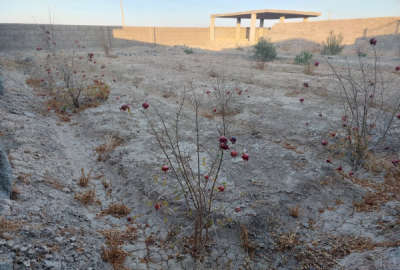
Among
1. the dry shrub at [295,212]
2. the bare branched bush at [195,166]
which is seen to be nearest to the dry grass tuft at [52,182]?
the bare branched bush at [195,166]

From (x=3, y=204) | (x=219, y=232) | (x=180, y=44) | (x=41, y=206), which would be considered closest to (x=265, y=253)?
(x=219, y=232)

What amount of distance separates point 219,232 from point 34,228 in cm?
129

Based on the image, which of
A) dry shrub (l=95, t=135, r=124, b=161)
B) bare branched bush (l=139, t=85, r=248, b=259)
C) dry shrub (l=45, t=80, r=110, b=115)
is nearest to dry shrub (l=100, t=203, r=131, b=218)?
bare branched bush (l=139, t=85, r=248, b=259)

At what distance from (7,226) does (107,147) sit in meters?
1.73

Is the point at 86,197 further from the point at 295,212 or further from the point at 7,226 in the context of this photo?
the point at 295,212

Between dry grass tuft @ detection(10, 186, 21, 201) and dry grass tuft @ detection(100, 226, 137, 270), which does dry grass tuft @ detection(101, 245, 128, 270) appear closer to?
dry grass tuft @ detection(100, 226, 137, 270)

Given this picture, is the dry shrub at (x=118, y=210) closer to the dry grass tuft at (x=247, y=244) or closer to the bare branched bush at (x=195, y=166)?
the bare branched bush at (x=195, y=166)

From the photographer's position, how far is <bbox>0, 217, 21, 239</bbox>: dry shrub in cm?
143

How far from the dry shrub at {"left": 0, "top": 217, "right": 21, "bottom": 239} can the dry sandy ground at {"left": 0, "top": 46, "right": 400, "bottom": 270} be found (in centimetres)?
2

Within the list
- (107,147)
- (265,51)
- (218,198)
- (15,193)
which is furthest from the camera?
(265,51)

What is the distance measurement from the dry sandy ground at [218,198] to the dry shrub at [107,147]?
0.09 metres

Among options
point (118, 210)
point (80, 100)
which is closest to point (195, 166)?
point (118, 210)

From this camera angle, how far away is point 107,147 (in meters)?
3.18

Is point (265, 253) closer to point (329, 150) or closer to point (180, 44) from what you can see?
point (329, 150)
